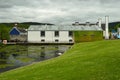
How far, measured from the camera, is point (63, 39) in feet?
317

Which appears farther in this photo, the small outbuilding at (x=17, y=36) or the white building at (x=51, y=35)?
the small outbuilding at (x=17, y=36)

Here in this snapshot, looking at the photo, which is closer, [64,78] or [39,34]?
[64,78]

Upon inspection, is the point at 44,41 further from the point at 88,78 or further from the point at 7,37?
the point at 88,78

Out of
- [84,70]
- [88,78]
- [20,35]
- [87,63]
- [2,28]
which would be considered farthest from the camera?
[20,35]

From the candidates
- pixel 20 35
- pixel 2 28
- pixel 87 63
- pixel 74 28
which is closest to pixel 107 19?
pixel 74 28

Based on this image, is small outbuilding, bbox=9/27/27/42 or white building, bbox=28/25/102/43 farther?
small outbuilding, bbox=9/27/27/42

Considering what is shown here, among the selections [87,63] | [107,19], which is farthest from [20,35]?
[87,63]

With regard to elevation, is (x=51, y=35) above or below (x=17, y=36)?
above

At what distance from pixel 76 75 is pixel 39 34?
260 feet

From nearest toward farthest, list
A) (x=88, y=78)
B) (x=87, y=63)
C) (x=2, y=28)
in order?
(x=88, y=78), (x=87, y=63), (x=2, y=28)

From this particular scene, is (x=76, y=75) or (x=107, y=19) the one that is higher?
(x=107, y=19)

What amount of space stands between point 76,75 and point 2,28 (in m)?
77.9

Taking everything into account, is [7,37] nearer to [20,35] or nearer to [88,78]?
[20,35]

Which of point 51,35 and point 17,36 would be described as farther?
point 17,36
